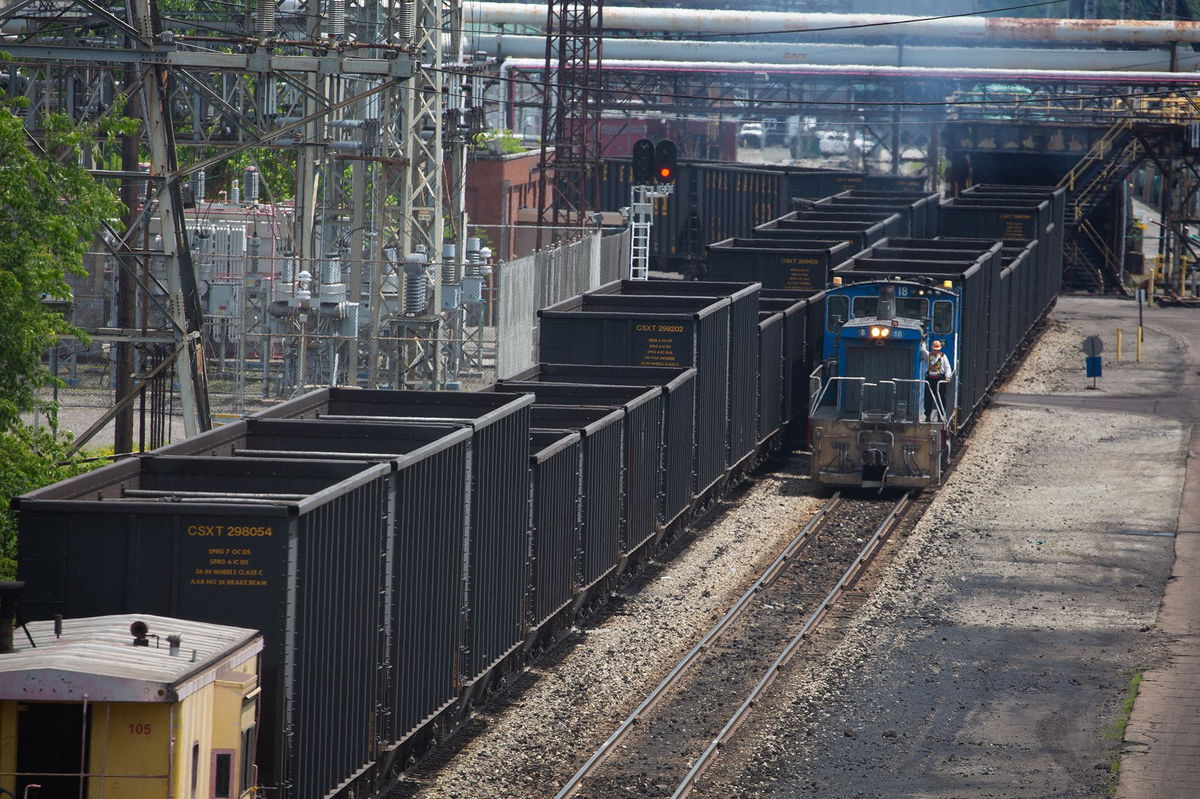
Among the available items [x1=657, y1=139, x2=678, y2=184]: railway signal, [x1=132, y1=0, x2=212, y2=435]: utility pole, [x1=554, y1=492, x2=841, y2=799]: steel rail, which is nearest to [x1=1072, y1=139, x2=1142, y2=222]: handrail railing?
[x1=657, y1=139, x2=678, y2=184]: railway signal

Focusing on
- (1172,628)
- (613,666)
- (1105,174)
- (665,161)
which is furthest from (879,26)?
Result: (613,666)

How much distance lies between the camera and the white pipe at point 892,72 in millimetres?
62125

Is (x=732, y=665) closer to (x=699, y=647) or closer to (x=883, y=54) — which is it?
(x=699, y=647)

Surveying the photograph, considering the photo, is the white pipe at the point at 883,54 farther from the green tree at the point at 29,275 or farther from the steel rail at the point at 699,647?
the green tree at the point at 29,275

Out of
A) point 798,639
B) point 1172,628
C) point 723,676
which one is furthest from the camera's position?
point 1172,628

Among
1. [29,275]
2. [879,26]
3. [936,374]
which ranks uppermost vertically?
[879,26]

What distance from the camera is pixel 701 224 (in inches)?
2391

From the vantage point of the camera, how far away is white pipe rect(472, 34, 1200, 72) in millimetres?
65438

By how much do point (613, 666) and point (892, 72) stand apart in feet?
159

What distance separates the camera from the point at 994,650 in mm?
19906

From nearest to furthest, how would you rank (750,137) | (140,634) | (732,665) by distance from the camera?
(140,634), (732,665), (750,137)

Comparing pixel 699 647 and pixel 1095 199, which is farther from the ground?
pixel 1095 199

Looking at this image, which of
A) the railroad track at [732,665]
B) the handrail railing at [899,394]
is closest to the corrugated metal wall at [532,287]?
the handrail railing at [899,394]

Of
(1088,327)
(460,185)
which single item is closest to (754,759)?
(460,185)
